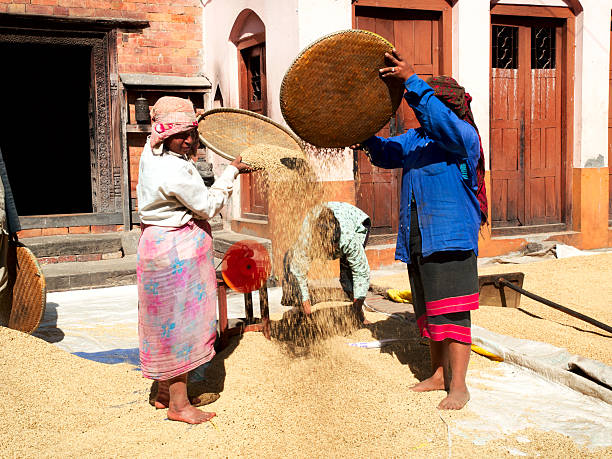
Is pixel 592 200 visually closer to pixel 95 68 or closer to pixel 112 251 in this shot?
pixel 112 251

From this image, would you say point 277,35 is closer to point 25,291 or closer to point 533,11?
point 533,11

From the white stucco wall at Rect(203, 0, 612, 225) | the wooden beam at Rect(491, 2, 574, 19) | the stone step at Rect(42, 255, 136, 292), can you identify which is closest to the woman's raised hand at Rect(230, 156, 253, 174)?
the white stucco wall at Rect(203, 0, 612, 225)

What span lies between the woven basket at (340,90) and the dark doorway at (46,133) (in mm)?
7770

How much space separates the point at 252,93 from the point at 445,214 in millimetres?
5029

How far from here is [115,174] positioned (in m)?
7.42

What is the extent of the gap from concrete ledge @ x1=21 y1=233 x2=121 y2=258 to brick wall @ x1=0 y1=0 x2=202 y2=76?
6.86 ft

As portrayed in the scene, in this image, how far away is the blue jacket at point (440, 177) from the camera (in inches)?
104

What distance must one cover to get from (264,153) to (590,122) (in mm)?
5679

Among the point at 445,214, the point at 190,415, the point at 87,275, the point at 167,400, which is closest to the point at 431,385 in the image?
the point at 445,214

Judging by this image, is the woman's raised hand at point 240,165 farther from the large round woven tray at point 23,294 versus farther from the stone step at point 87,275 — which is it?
the stone step at point 87,275

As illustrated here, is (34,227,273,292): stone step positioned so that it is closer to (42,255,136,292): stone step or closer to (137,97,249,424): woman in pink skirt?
(42,255,136,292): stone step

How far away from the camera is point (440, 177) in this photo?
111 inches

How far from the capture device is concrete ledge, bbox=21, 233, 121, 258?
6434 mm

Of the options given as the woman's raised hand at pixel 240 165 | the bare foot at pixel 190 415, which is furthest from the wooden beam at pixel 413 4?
the bare foot at pixel 190 415
